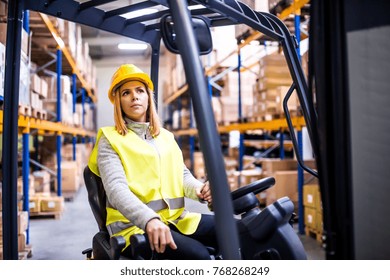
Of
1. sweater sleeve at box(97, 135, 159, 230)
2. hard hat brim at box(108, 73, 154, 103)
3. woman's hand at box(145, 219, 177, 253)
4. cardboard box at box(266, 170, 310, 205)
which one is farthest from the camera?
cardboard box at box(266, 170, 310, 205)

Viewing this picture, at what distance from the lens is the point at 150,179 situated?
2.06 metres

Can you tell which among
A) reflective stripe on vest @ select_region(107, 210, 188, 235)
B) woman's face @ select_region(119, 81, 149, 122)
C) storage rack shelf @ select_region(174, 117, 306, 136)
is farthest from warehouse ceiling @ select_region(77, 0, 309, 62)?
reflective stripe on vest @ select_region(107, 210, 188, 235)

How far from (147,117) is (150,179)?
0.37 meters

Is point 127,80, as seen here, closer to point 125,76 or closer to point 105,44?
point 125,76

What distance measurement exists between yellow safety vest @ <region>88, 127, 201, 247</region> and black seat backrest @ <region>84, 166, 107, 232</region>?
4cm

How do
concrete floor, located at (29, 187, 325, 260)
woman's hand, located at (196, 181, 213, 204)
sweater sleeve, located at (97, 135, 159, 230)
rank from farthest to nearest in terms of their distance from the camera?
concrete floor, located at (29, 187, 325, 260) < woman's hand, located at (196, 181, 213, 204) < sweater sleeve, located at (97, 135, 159, 230)

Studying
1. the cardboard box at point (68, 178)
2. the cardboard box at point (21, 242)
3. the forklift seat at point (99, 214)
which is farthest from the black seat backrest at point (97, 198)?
the cardboard box at point (68, 178)

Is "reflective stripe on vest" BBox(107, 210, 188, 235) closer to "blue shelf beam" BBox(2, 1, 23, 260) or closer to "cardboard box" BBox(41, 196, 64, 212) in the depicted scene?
"blue shelf beam" BBox(2, 1, 23, 260)

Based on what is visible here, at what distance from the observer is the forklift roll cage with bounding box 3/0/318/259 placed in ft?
4.17

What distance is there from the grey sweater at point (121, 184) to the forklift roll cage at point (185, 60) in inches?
17.7

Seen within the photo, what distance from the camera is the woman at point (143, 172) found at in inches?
76.5

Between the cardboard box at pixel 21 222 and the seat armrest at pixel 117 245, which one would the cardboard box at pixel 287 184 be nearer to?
the cardboard box at pixel 21 222

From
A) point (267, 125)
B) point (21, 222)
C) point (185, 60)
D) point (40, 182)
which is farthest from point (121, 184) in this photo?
point (40, 182)
